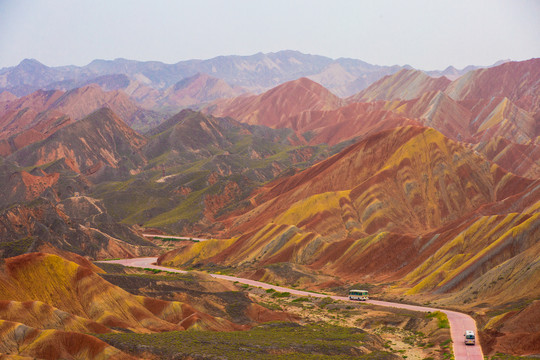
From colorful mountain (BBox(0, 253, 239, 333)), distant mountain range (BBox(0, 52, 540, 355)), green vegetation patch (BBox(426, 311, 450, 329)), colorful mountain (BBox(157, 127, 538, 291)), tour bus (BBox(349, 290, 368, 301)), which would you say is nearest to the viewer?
colorful mountain (BBox(0, 253, 239, 333))

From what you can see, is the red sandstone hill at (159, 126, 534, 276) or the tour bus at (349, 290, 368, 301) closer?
→ the tour bus at (349, 290, 368, 301)

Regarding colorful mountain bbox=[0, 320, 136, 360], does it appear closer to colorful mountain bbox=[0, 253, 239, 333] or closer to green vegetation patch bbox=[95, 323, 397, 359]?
green vegetation patch bbox=[95, 323, 397, 359]

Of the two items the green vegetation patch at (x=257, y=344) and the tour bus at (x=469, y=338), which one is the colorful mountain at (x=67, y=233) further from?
the tour bus at (x=469, y=338)

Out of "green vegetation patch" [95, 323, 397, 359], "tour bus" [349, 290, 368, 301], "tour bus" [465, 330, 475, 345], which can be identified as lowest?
"tour bus" [349, 290, 368, 301]

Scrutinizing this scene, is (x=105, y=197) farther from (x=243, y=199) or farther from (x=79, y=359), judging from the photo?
(x=79, y=359)

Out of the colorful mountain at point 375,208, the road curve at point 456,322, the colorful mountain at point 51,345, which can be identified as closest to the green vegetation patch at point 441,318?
the road curve at point 456,322

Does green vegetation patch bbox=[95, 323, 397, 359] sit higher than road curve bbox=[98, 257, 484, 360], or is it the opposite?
green vegetation patch bbox=[95, 323, 397, 359]

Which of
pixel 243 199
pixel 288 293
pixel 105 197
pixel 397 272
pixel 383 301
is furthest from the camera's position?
pixel 105 197

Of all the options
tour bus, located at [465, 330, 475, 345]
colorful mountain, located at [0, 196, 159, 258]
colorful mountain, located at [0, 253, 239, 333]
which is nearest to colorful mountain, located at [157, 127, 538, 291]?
colorful mountain, located at [0, 196, 159, 258]

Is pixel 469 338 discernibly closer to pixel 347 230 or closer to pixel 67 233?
pixel 347 230

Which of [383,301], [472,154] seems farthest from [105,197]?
[383,301]
